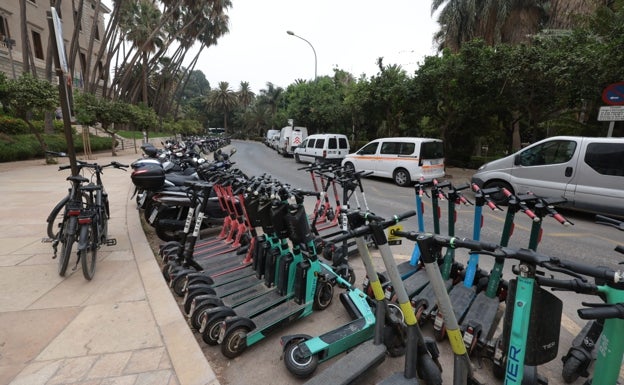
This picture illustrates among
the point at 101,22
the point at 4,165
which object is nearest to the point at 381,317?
the point at 4,165

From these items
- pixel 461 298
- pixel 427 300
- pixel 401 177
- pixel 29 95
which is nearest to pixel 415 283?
pixel 427 300

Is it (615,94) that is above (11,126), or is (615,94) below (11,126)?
above

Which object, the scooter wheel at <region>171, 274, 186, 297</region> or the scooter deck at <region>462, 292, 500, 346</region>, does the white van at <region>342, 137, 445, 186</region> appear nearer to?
the scooter deck at <region>462, 292, 500, 346</region>

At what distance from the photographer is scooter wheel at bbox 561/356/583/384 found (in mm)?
2244

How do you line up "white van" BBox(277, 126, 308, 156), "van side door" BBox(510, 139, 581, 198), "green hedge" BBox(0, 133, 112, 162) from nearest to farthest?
"van side door" BBox(510, 139, 581, 198) < "green hedge" BBox(0, 133, 112, 162) < "white van" BBox(277, 126, 308, 156)

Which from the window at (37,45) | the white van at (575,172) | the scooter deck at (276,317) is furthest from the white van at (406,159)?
the window at (37,45)

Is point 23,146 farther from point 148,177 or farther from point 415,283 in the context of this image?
point 415,283

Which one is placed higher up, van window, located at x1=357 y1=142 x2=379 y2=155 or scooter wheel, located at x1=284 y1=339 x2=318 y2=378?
van window, located at x1=357 y1=142 x2=379 y2=155

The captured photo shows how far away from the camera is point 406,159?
1068 cm

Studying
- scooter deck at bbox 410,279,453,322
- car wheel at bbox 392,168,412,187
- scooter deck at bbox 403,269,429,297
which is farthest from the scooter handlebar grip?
car wheel at bbox 392,168,412,187

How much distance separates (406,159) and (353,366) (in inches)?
368

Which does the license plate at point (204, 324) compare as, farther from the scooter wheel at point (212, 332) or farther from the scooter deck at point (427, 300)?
the scooter deck at point (427, 300)

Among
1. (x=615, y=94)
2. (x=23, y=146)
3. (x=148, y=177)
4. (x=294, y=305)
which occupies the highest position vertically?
(x=615, y=94)

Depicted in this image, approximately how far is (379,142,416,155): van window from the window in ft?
99.5
